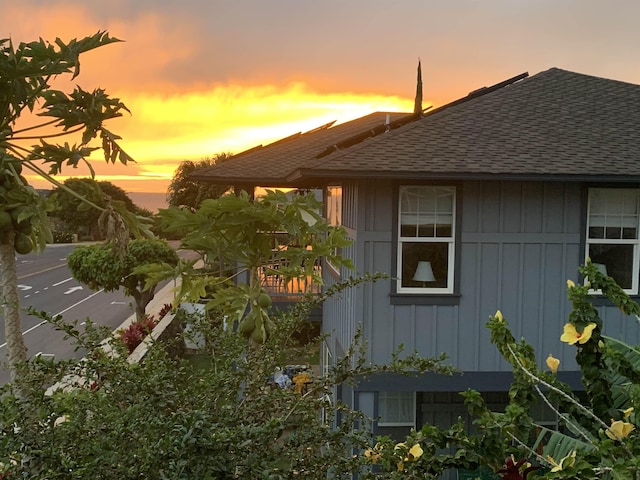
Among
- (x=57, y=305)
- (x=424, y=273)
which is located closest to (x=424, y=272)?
(x=424, y=273)

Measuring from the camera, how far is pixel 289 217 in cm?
453

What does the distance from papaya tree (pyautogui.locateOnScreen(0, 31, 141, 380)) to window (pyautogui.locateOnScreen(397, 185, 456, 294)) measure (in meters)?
5.41

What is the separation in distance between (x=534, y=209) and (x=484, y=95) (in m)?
3.24

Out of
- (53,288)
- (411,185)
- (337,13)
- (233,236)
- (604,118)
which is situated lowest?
(53,288)

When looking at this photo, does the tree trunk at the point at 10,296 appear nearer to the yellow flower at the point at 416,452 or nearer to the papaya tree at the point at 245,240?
the papaya tree at the point at 245,240

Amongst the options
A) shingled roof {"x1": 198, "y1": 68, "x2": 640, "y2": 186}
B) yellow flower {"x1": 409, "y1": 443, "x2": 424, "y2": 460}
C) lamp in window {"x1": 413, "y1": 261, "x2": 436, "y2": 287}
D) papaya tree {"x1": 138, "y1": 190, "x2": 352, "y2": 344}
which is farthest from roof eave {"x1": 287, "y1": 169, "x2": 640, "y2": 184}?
yellow flower {"x1": 409, "y1": 443, "x2": 424, "y2": 460}

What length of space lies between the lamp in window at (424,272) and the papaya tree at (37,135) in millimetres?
5630

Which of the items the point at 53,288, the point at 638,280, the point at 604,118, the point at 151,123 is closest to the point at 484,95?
the point at 604,118

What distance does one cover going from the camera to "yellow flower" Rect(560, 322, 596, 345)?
3631 mm

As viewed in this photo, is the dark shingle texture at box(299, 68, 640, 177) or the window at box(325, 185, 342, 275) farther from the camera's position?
the window at box(325, 185, 342, 275)

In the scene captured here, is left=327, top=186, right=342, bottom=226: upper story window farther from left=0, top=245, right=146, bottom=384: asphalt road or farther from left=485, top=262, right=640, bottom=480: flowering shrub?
left=0, top=245, right=146, bottom=384: asphalt road

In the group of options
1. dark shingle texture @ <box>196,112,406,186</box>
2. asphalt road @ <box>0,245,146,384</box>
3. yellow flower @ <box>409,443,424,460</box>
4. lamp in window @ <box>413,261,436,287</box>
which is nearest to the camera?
yellow flower @ <box>409,443,424,460</box>

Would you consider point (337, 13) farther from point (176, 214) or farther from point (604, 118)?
point (176, 214)

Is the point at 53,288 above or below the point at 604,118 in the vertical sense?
below
